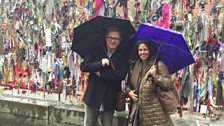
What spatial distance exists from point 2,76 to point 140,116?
159 inches

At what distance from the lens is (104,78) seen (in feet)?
14.1

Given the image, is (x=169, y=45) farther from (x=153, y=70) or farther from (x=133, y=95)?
(x=133, y=95)

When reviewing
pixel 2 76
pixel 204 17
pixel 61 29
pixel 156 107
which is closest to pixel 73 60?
pixel 61 29

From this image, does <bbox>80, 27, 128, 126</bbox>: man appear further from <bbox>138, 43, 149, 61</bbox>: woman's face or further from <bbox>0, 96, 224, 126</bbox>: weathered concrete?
<bbox>0, 96, 224, 126</bbox>: weathered concrete

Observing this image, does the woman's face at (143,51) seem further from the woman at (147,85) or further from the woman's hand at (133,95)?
the woman's hand at (133,95)

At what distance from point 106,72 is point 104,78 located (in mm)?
81

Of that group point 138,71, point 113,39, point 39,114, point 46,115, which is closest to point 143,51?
point 138,71

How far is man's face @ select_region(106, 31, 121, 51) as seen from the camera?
4.29 meters

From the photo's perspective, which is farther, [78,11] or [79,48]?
[78,11]

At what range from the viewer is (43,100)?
6555 millimetres

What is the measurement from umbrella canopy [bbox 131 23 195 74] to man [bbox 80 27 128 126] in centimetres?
36

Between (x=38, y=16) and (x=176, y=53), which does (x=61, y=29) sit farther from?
(x=176, y=53)

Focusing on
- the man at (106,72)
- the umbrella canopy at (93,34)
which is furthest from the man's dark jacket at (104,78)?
the umbrella canopy at (93,34)

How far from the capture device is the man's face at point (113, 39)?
4.29 metres
